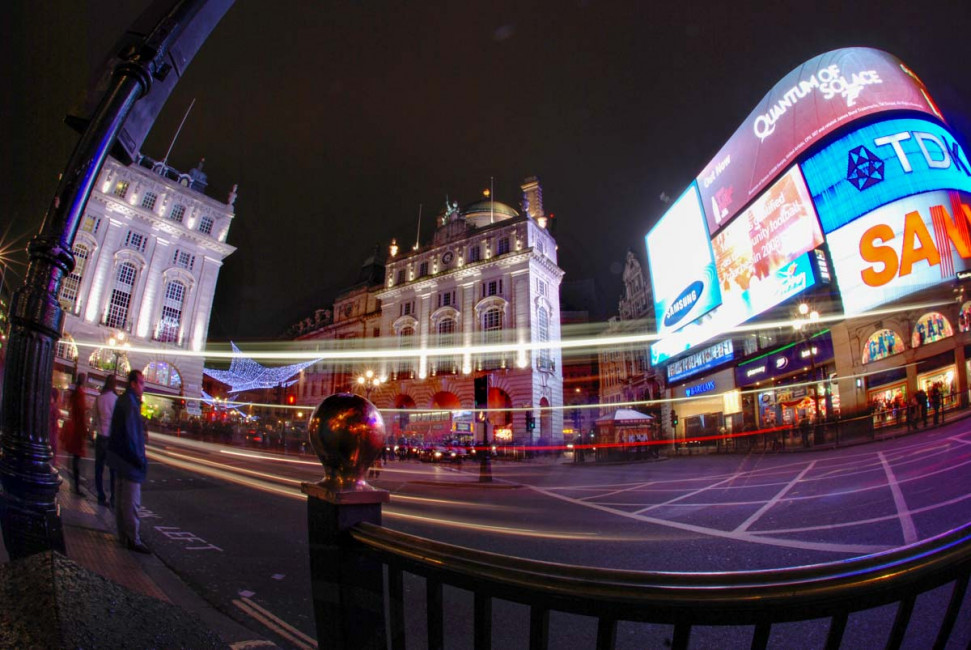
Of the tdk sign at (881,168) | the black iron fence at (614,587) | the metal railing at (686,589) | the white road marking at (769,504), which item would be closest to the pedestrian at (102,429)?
the black iron fence at (614,587)

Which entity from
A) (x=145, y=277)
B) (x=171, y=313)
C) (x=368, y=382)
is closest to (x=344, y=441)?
(x=368, y=382)

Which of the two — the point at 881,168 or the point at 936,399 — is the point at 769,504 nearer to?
the point at 936,399

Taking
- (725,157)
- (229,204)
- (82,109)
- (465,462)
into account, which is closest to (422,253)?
(229,204)

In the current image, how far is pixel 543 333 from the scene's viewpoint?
38.9 metres

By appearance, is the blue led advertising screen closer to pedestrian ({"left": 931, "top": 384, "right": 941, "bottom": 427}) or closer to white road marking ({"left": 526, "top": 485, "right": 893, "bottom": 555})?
pedestrian ({"left": 931, "top": 384, "right": 941, "bottom": 427})

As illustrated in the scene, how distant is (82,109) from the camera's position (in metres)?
2.80

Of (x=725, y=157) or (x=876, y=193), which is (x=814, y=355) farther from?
(x=725, y=157)

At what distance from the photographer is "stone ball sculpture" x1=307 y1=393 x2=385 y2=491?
4.48 ft

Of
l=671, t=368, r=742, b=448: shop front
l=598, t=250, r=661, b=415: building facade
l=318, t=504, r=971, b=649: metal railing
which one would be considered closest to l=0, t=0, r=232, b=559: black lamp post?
l=318, t=504, r=971, b=649: metal railing

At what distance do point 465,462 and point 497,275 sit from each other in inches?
729

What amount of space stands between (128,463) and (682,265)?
26.5 meters

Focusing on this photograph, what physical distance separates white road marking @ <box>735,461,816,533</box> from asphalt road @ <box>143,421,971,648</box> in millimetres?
46

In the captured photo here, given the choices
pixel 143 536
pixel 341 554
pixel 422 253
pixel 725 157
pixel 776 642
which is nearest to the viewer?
pixel 341 554

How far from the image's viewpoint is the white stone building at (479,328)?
3619cm
